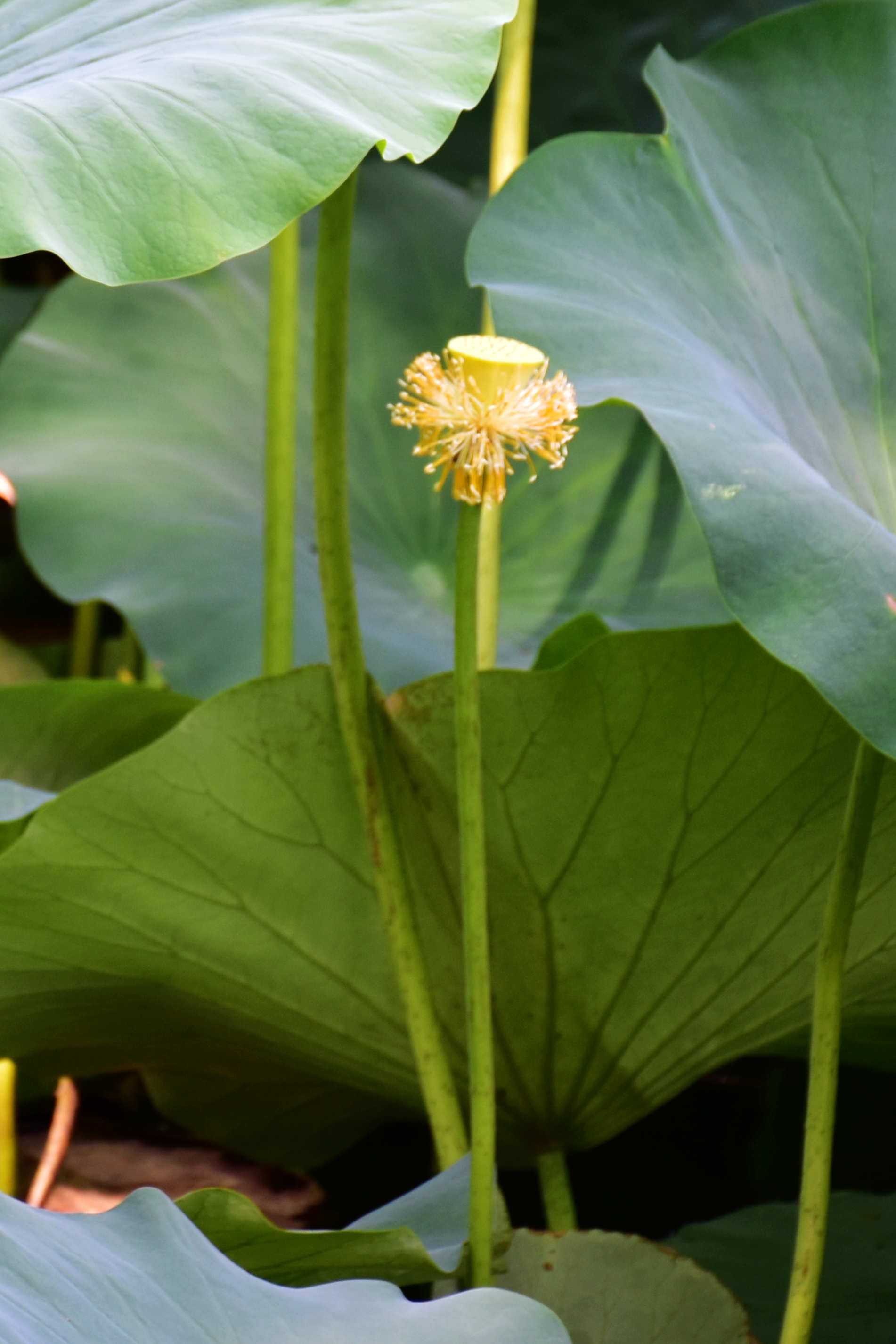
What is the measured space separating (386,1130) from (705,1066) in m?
0.36

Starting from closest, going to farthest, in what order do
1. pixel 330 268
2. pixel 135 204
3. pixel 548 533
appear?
1. pixel 135 204
2. pixel 330 268
3. pixel 548 533

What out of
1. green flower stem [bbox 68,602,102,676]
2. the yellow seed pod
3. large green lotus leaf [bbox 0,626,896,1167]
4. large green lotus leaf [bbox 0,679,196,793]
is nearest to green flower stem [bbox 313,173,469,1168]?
large green lotus leaf [bbox 0,626,896,1167]

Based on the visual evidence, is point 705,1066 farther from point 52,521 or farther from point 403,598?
point 52,521

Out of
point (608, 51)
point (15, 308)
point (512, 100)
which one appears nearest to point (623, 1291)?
point (512, 100)

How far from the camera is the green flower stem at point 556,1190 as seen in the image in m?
0.63

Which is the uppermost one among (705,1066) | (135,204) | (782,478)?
(135,204)

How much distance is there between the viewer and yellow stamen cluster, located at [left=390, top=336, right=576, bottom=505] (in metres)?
0.41

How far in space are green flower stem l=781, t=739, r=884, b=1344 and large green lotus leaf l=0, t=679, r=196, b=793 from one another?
0.44 meters

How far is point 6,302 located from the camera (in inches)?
46.1

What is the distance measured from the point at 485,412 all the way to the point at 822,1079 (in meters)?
0.29

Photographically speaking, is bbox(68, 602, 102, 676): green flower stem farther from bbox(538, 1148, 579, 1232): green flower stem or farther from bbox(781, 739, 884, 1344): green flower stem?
bbox(781, 739, 884, 1344): green flower stem

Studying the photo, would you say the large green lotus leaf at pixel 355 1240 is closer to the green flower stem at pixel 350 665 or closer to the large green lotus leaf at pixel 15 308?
the green flower stem at pixel 350 665

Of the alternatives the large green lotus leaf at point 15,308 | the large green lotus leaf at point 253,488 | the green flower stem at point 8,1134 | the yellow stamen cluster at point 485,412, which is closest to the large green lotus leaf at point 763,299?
the yellow stamen cluster at point 485,412

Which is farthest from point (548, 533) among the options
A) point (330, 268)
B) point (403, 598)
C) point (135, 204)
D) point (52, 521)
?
point (135, 204)
